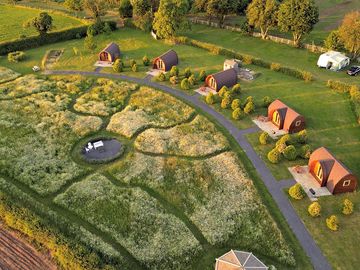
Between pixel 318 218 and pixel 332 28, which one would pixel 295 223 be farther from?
pixel 332 28

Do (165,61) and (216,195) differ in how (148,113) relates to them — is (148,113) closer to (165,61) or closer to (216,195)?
(165,61)

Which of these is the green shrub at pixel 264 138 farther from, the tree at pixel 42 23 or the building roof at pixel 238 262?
the tree at pixel 42 23

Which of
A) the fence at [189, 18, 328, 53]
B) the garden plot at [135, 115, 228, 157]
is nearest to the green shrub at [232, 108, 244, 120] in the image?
the garden plot at [135, 115, 228, 157]

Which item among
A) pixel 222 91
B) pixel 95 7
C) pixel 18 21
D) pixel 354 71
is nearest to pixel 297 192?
pixel 222 91

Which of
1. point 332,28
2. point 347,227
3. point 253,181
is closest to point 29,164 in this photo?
point 253,181

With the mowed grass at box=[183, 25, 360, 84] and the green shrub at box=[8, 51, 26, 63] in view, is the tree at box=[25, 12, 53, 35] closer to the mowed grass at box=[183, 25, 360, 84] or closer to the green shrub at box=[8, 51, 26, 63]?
the green shrub at box=[8, 51, 26, 63]

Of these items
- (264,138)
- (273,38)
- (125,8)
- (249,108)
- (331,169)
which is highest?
(125,8)

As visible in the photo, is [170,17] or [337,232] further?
[170,17]
